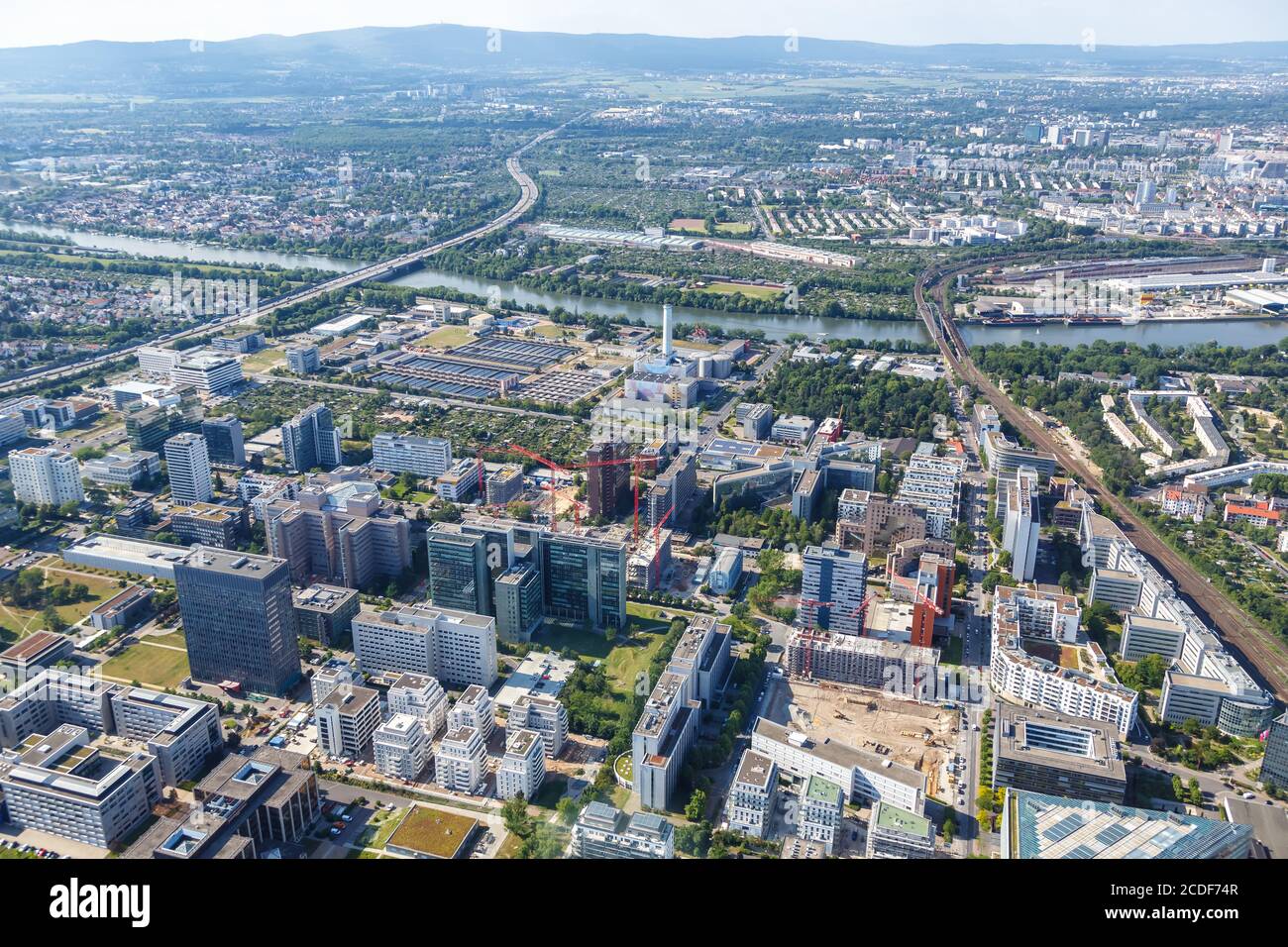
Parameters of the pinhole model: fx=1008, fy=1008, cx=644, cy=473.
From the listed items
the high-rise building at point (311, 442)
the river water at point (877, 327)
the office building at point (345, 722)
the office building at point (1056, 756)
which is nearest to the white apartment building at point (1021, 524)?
the office building at point (1056, 756)

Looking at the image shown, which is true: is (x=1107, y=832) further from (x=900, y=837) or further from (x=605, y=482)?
(x=605, y=482)

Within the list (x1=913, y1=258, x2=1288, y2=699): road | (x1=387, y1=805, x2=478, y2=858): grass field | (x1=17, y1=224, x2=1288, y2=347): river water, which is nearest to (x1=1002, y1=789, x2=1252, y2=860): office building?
(x1=913, y1=258, x2=1288, y2=699): road

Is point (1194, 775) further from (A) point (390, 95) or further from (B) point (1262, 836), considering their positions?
(A) point (390, 95)

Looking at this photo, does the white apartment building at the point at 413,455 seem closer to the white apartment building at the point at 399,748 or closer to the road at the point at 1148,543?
the white apartment building at the point at 399,748

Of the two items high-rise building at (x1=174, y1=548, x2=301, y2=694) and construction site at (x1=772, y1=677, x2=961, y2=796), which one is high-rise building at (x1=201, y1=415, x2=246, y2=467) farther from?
construction site at (x1=772, y1=677, x2=961, y2=796)
